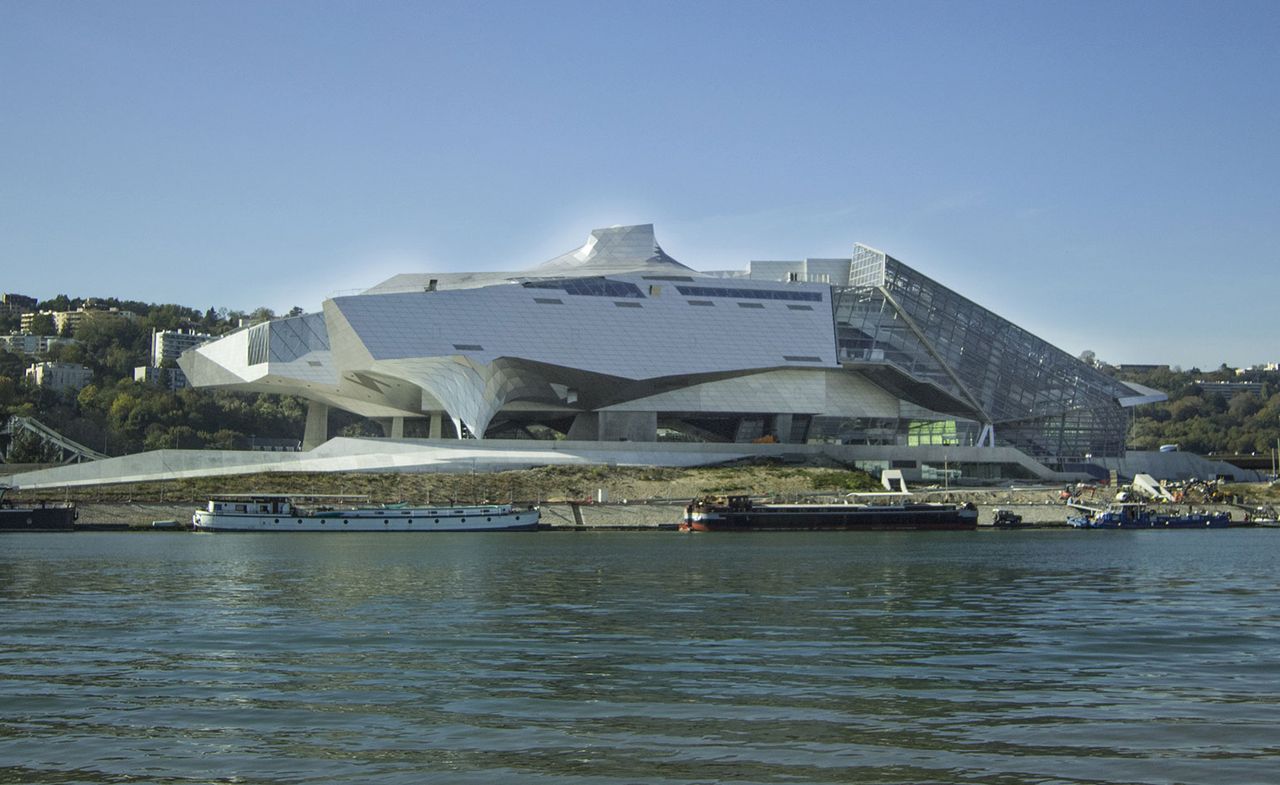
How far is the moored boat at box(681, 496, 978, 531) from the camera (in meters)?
69.2

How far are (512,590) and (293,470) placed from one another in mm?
48017

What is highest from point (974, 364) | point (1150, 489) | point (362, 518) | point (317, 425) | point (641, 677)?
point (974, 364)

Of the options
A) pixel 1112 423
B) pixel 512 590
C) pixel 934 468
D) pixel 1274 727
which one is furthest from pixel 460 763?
pixel 1112 423

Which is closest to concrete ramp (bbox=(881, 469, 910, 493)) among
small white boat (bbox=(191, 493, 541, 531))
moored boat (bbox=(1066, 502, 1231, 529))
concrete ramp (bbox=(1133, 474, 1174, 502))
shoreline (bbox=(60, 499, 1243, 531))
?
shoreline (bbox=(60, 499, 1243, 531))

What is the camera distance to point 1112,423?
95.7 meters

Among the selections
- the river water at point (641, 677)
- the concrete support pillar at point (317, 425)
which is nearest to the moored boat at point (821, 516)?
the river water at point (641, 677)

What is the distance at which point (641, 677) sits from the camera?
18.5 m

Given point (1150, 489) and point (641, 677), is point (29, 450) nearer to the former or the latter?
point (1150, 489)

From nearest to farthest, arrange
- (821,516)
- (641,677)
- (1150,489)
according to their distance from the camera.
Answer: (641,677)
(821,516)
(1150,489)

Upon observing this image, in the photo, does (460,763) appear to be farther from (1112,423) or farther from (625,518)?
(1112,423)

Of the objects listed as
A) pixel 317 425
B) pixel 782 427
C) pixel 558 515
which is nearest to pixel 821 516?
pixel 558 515

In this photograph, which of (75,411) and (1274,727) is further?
(75,411)

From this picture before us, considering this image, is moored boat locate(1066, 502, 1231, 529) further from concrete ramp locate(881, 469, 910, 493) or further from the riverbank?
concrete ramp locate(881, 469, 910, 493)

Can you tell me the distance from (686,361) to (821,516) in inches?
692
